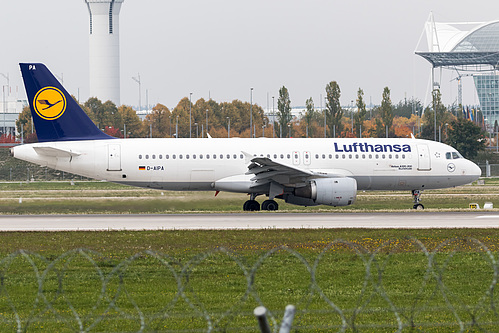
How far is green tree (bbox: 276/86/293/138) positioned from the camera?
11024 cm

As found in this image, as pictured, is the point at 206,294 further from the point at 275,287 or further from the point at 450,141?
the point at 450,141

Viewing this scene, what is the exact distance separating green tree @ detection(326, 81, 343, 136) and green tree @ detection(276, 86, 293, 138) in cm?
617

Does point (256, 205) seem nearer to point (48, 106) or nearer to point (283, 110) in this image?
point (48, 106)

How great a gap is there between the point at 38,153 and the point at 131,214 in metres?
4.94

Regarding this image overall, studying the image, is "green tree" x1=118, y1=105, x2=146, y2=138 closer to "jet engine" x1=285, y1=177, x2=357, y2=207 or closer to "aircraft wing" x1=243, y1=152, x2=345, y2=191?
"aircraft wing" x1=243, y1=152, x2=345, y2=191

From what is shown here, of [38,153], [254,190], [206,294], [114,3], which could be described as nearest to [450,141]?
[254,190]

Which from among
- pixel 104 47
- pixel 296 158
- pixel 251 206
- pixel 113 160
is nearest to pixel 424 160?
pixel 296 158

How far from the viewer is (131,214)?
34781 mm

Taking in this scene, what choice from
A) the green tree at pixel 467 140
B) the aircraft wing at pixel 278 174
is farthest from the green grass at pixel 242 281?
the green tree at pixel 467 140

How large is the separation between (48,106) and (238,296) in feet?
72.8

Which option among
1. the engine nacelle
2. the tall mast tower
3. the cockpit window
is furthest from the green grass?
the tall mast tower

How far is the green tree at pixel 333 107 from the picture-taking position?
370 feet

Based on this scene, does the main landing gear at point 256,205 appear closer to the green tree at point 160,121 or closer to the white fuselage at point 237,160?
the white fuselage at point 237,160

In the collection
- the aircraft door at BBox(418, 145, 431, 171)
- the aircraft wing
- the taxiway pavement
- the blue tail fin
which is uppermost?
the blue tail fin
